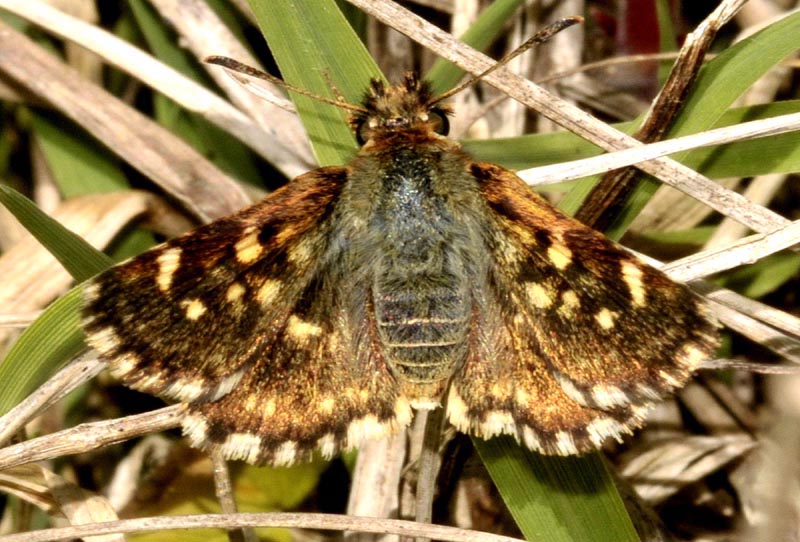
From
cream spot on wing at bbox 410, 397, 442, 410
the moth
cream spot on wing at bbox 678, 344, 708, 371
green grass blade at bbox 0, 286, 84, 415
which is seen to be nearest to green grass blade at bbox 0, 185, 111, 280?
green grass blade at bbox 0, 286, 84, 415

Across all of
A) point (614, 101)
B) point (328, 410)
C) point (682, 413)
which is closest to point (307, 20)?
point (328, 410)

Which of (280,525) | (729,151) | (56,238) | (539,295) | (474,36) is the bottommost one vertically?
(280,525)

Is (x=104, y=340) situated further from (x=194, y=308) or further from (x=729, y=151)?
(x=729, y=151)

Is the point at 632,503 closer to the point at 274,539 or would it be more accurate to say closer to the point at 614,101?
the point at 274,539

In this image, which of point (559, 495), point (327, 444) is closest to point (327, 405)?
point (327, 444)

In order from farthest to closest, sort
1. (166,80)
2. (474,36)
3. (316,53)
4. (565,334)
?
(166,80)
(474,36)
(316,53)
(565,334)
